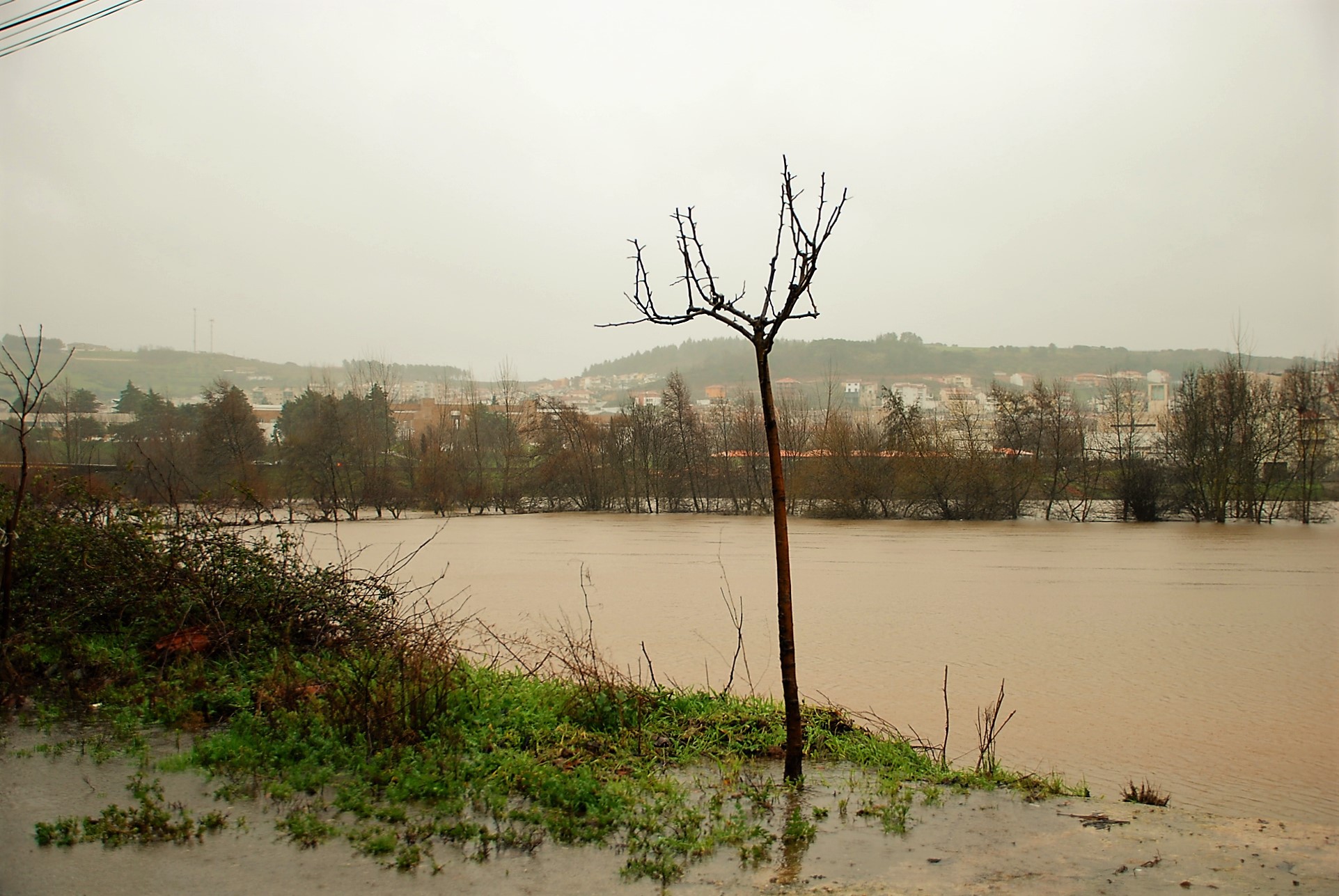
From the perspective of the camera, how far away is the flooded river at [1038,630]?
250 inches

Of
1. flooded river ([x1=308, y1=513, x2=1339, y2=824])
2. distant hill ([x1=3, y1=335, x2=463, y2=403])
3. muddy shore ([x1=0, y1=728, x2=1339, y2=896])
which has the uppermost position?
distant hill ([x1=3, y1=335, x2=463, y2=403])

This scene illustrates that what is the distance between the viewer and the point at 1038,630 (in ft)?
39.0

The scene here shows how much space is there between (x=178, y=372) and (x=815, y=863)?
3835 inches

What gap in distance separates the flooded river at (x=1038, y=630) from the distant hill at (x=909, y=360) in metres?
77.2

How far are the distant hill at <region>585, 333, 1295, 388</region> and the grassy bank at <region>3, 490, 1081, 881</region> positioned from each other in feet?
304

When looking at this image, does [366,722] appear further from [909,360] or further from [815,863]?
[909,360]

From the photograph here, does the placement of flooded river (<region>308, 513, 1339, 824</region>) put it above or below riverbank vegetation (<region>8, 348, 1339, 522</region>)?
below

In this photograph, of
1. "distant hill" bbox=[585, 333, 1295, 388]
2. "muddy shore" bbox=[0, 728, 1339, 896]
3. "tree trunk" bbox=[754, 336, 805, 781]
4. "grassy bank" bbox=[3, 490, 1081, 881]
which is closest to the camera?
"muddy shore" bbox=[0, 728, 1339, 896]

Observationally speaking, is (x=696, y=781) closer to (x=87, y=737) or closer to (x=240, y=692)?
(x=240, y=692)

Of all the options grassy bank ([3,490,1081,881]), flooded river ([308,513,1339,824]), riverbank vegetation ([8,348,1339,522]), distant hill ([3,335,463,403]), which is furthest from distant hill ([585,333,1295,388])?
grassy bank ([3,490,1081,881])

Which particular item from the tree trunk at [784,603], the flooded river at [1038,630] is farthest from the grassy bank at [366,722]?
the flooded river at [1038,630]

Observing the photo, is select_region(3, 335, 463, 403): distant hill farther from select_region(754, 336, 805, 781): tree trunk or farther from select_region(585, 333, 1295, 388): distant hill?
select_region(585, 333, 1295, 388): distant hill

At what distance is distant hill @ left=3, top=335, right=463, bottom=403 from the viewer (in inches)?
2234

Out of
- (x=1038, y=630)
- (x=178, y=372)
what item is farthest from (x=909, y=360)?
(x=1038, y=630)
